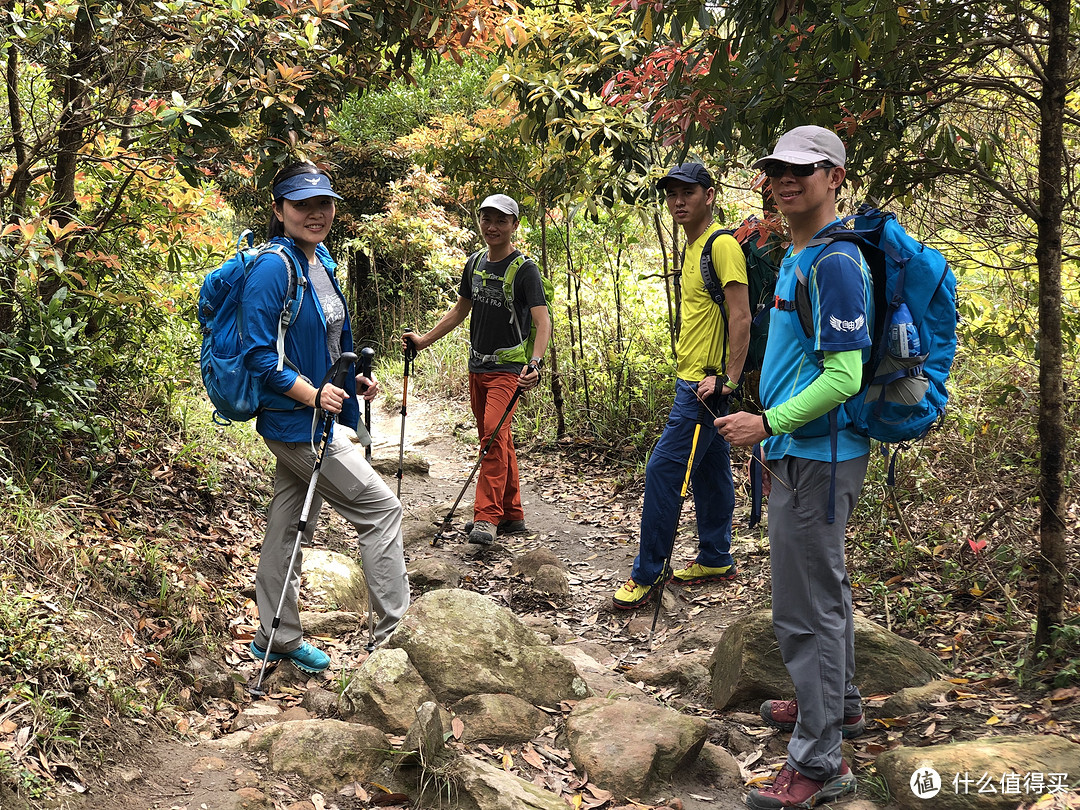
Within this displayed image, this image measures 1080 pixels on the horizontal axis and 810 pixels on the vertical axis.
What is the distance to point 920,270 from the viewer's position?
3.02 metres

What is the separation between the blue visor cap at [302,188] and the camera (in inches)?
161

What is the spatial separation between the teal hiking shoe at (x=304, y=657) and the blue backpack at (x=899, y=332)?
2.77m

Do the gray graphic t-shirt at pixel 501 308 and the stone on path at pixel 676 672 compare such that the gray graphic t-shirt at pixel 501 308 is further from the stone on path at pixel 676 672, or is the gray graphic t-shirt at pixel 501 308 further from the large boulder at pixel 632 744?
the large boulder at pixel 632 744

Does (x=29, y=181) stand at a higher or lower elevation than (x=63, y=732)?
higher

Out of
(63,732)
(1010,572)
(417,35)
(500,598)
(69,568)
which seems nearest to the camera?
(63,732)

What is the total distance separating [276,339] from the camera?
13.2 feet

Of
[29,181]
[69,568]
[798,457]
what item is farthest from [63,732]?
[29,181]

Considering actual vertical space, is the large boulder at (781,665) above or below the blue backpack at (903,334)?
below

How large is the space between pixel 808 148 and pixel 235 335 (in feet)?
8.80

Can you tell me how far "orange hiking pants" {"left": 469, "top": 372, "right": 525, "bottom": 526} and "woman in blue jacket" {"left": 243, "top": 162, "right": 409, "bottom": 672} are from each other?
2.26 m

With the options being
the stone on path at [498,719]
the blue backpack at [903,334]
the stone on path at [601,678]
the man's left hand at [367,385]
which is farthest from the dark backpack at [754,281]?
the stone on path at [498,719]

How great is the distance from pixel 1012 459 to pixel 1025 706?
1.94 metres

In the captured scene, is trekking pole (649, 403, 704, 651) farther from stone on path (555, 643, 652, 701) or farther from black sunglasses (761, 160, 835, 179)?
black sunglasses (761, 160, 835, 179)

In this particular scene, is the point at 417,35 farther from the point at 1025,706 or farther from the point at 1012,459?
the point at 1025,706
